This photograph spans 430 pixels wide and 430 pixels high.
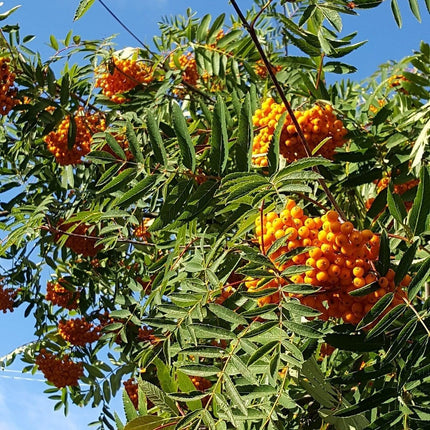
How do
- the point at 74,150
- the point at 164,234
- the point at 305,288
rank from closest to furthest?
1. the point at 305,288
2. the point at 164,234
3. the point at 74,150

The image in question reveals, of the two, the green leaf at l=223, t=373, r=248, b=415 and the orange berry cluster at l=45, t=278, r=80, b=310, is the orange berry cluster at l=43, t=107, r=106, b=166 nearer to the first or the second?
the orange berry cluster at l=45, t=278, r=80, b=310

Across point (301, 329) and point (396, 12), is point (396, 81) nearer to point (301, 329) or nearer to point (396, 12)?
point (396, 12)

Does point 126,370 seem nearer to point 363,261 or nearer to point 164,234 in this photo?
point 164,234

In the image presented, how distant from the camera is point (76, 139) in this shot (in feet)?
13.7

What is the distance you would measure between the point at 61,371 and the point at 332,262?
3.71m

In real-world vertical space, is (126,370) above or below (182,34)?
below

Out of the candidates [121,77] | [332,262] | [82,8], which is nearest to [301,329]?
[332,262]

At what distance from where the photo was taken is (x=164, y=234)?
300cm

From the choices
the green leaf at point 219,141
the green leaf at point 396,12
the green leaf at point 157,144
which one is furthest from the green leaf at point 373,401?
the green leaf at point 396,12

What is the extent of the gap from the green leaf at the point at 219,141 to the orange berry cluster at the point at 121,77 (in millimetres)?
2318

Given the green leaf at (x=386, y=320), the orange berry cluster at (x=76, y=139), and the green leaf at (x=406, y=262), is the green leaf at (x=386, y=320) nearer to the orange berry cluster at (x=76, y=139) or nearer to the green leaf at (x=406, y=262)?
the green leaf at (x=406, y=262)

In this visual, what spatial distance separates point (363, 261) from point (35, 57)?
315cm

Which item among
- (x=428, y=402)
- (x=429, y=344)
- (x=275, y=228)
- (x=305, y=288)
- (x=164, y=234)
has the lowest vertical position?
(x=428, y=402)

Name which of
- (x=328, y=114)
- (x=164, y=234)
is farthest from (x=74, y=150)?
(x=328, y=114)
